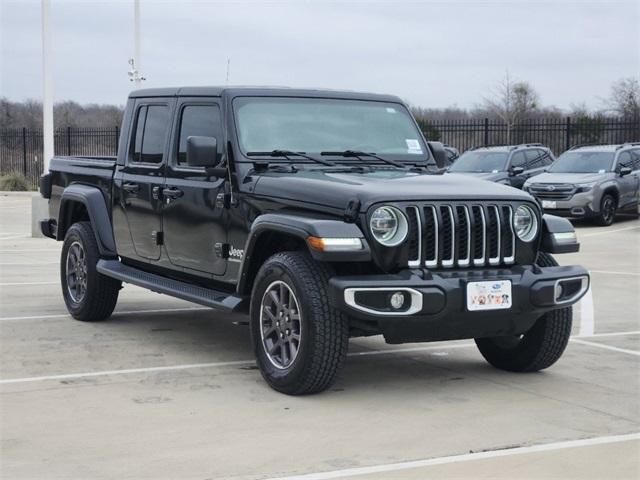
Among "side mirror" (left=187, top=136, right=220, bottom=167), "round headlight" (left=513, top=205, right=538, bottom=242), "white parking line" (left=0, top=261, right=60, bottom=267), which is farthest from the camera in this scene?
"white parking line" (left=0, top=261, right=60, bottom=267)

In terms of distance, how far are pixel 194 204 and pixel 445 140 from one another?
117 ft

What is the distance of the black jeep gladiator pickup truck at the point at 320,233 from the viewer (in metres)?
6.39

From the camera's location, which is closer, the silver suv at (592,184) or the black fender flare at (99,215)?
the black fender flare at (99,215)

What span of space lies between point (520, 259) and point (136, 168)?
3.51 meters

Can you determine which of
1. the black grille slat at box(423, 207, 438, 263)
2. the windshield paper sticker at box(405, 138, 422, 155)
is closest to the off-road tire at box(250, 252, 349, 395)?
the black grille slat at box(423, 207, 438, 263)

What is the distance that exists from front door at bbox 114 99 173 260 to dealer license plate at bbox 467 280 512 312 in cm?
294

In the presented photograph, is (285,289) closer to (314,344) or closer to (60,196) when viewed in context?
(314,344)

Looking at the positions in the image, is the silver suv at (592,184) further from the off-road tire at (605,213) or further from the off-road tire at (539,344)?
the off-road tire at (539,344)

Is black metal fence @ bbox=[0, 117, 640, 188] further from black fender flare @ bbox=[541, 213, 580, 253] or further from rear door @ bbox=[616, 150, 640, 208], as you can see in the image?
black fender flare @ bbox=[541, 213, 580, 253]

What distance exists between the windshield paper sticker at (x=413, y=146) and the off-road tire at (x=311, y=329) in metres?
1.88

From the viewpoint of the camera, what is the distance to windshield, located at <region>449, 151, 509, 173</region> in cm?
2445

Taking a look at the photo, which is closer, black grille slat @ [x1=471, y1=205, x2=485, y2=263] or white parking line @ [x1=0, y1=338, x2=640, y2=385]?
black grille slat @ [x1=471, y1=205, x2=485, y2=263]

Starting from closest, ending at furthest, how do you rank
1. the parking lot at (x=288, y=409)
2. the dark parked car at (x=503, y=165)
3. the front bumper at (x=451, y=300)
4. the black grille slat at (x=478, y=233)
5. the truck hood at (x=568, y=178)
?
the parking lot at (x=288, y=409) < the front bumper at (x=451, y=300) < the black grille slat at (x=478, y=233) < the truck hood at (x=568, y=178) < the dark parked car at (x=503, y=165)

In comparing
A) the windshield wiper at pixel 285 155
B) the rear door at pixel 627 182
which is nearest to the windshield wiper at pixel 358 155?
the windshield wiper at pixel 285 155
